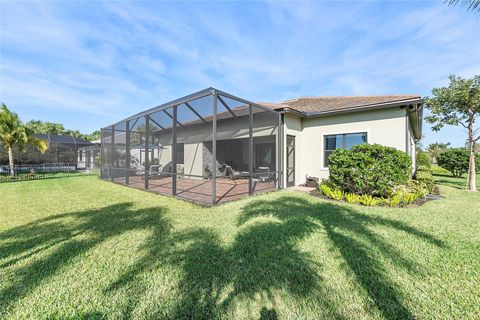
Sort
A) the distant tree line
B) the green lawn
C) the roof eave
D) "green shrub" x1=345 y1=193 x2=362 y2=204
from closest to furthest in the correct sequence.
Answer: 1. the green lawn
2. "green shrub" x1=345 y1=193 x2=362 y2=204
3. the roof eave
4. the distant tree line

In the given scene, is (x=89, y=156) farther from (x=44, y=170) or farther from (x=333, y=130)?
(x=333, y=130)

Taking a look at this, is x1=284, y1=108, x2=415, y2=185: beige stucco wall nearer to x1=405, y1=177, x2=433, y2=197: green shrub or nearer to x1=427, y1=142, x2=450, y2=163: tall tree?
x1=405, y1=177, x2=433, y2=197: green shrub

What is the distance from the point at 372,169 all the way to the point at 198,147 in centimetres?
1024

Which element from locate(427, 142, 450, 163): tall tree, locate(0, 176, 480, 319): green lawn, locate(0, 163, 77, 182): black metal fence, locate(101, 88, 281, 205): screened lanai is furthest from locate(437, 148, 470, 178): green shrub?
locate(0, 163, 77, 182): black metal fence

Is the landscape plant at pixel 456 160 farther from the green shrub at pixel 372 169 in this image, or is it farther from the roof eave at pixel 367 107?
the green shrub at pixel 372 169

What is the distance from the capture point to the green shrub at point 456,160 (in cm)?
1608

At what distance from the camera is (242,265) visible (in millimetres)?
3016

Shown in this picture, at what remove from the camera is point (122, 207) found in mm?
6469

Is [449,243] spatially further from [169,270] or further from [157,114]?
[157,114]

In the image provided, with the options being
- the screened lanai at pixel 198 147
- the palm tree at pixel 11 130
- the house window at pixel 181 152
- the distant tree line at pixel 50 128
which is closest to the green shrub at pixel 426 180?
the screened lanai at pixel 198 147

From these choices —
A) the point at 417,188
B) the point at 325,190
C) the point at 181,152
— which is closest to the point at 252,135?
the point at 325,190

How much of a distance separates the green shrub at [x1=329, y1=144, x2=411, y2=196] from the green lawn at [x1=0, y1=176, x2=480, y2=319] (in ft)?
4.28

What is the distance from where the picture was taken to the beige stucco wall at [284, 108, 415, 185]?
8.16m

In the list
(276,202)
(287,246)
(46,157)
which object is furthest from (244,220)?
→ (46,157)
